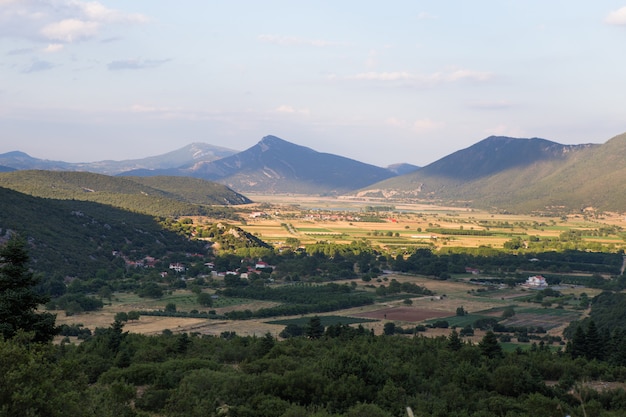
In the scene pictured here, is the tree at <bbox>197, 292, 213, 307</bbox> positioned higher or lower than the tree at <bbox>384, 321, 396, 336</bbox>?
lower

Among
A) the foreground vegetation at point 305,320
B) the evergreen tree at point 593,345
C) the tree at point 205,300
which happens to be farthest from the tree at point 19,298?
the tree at point 205,300

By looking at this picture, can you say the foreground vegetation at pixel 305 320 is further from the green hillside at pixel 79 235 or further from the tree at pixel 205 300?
the tree at pixel 205 300

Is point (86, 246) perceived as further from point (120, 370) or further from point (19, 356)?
point (19, 356)

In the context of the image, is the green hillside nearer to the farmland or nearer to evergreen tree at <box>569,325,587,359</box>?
the farmland

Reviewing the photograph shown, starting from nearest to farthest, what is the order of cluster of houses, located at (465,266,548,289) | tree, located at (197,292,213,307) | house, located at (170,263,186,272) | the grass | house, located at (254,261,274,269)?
the grass, tree, located at (197,292,213,307), cluster of houses, located at (465,266,548,289), house, located at (170,263,186,272), house, located at (254,261,274,269)

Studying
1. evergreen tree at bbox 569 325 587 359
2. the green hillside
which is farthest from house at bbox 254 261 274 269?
evergreen tree at bbox 569 325 587 359
